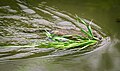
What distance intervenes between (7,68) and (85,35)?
1312 mm

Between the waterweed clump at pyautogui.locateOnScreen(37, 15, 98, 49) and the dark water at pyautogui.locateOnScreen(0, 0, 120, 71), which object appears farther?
the waterweed clump at pyautogui.locateOnScreen(37, 15, 98, 49)

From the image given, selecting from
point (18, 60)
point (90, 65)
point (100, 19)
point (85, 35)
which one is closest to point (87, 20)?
point (100, 19)

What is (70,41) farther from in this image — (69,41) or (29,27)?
(29,27)

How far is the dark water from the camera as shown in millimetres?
3377

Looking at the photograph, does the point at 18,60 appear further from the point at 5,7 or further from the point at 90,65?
the point at 5,7

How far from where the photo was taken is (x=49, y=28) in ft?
13.7

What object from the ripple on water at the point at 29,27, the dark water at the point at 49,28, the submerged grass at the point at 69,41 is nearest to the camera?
the dark water at the point at 49,28

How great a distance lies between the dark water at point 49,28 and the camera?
11.1ft

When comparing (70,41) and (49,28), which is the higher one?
(49,28)

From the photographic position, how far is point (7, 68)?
10.6ft

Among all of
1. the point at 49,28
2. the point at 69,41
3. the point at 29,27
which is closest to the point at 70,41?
the point at 69,41

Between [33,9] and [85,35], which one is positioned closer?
[85,35]

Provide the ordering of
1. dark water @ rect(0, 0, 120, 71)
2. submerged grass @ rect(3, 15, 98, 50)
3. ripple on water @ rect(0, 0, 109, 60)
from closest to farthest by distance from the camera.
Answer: dark water @ rect(0, 0, 120, 71) → ripple on water @ rect(0, 0, 109, 60) → submerged grass @ rect(3, 15, 98, 50)

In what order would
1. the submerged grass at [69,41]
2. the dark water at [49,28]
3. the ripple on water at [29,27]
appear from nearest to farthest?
the dark water at [49,28]
the ripple on water at [29,27]
the submerged grass at [69,41]
